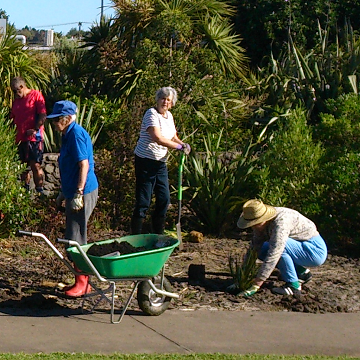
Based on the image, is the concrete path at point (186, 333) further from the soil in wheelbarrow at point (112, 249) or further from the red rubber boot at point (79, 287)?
the soil in wheelbarrow at point (112, 249)

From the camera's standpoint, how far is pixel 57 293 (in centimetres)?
746

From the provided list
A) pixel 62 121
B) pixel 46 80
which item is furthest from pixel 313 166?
pixel 46 80

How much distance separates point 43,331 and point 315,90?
24.1ft

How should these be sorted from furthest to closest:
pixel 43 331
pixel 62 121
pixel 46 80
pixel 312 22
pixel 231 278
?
pixel 312 22, pixel 46 80, pixel 231 278, pixel 62 121, pixel 43 331

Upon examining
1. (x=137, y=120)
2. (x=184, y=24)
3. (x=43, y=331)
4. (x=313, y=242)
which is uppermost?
(x=184, y=24)

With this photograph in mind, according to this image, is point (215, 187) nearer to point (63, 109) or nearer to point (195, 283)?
point (195, 283)

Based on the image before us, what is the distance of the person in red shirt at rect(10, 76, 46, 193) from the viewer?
1059 centimetres

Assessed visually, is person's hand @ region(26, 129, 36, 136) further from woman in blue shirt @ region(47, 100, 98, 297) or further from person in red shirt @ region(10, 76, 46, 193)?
woman in blue shirt @ region(47, 100, 98, 297)

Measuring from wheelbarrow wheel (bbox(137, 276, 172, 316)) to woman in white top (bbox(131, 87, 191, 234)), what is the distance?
6.91 ft

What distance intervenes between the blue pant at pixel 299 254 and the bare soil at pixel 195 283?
247mm

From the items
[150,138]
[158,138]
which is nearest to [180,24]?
[150,138]

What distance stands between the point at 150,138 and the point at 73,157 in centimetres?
180

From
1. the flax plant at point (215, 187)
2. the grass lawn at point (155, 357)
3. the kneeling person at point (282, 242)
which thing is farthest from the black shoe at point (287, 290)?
the flax plant at point (215, 187)

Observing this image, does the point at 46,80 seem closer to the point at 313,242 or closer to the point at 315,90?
the point at 315,90
